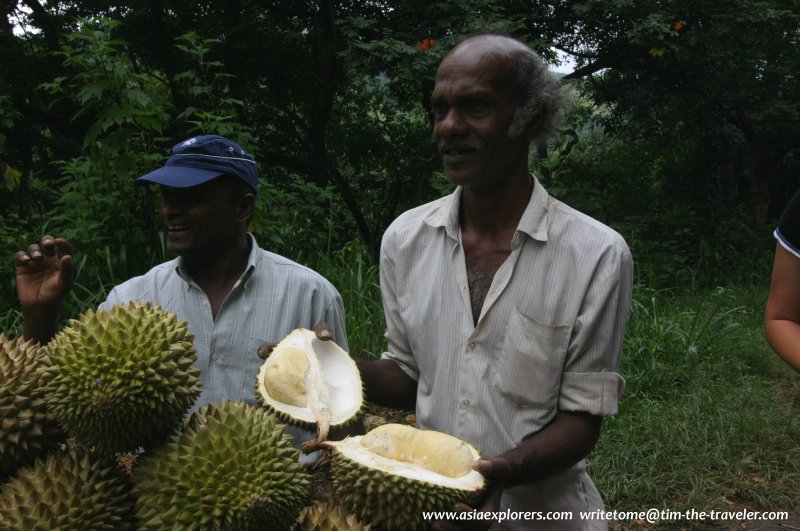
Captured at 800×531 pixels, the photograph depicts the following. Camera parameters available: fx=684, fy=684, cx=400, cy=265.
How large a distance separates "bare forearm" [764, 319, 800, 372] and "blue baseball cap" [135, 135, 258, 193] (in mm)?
1940

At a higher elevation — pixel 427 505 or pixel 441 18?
pixel 441 18

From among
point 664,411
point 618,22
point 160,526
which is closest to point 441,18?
point 618,22

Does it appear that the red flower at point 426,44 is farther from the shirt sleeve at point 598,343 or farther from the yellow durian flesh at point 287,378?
the yellow durian flesh at point 287,378

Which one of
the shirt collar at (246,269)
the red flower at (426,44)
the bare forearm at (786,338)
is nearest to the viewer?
the bare forearm at (786,338)

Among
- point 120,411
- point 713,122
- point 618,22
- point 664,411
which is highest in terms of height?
point 618,22

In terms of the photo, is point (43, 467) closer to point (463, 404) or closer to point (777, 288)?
point (463, 404)

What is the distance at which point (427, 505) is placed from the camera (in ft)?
4.43

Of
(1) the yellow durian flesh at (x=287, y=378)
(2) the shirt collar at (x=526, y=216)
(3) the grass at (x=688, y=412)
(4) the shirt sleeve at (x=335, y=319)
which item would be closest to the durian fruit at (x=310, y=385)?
(1) the yellow durian flesh at (x=287, y=378)

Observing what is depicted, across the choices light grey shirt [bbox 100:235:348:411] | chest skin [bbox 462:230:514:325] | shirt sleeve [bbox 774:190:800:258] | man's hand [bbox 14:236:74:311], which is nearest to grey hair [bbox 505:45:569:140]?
chest skin [bbox 462:230:514:325]

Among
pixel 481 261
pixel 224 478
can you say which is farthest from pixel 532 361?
pixel 224 478

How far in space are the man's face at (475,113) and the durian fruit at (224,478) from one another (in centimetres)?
99

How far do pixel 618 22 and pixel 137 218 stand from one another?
630 centimetres

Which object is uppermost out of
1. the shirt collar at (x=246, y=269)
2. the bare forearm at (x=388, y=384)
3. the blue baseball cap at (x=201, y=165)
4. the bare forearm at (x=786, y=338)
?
the blue baseball cap at (x=201, y=165)

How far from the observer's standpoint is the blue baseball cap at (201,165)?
249cm
